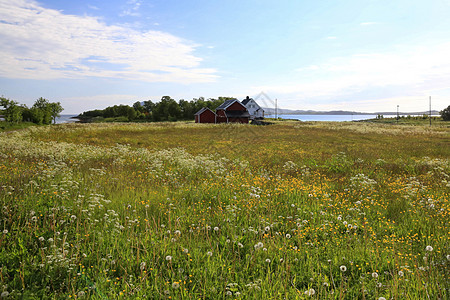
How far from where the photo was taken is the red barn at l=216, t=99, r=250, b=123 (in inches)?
3109

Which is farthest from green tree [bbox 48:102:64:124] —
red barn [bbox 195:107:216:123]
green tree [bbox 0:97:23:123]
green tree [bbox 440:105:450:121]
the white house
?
green tree [bbox 440:105:450:121]

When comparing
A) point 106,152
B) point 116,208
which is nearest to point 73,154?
point 106,152

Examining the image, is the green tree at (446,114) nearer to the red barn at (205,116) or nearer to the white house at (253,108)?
the white house at (253,108)

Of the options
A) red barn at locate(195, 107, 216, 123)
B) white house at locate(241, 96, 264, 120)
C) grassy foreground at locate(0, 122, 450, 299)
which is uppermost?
white house at locate(241, 96, 264, 120)

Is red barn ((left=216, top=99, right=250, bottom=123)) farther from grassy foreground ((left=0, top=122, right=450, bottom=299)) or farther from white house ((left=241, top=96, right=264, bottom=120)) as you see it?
grassy foreground ((left=0, top=122, right=450, bottom=299))

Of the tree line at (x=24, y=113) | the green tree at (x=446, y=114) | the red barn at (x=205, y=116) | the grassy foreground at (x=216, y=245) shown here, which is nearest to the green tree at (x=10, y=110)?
the tree line at (x=24, y=113)

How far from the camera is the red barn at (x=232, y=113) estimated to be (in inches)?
3109

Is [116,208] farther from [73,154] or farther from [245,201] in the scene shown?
[73,154]

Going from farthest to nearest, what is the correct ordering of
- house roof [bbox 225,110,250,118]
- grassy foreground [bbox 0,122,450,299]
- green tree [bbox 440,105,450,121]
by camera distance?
1. green tree [bbox 440,105,450,121]
2. house roof [bbox 225,110,250,118]
3. grassy foreground [bbox 0,122,450,299]

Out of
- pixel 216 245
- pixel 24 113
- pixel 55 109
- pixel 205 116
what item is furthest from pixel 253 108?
pixel 216 245

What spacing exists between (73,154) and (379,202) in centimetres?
1463

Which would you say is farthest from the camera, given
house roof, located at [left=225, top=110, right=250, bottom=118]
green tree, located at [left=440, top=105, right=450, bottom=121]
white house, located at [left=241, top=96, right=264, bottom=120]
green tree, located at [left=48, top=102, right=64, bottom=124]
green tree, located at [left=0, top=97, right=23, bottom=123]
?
green tree, located at [left=48, top=102, right=64, bottom=124]

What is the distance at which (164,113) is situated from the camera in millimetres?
113812

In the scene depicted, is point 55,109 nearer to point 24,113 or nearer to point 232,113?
point 24,113
